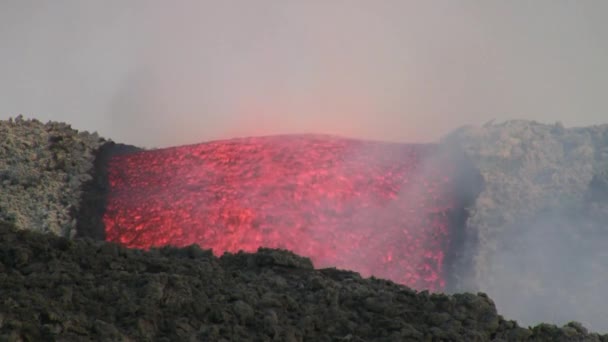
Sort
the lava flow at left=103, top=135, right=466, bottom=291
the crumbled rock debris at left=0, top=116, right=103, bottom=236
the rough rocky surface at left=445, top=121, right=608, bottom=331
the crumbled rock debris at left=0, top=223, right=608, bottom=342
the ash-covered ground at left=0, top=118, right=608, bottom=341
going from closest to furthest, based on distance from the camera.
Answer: the crumbled rock debris at left=0, top=223, right=608, bottom=342 < the ash-covered ground at left=0, top=118, right=608, bottom=341 < the rough rocky surface at left=445, top=121, right=608, bottom=331 < the lava flow at left=103, top=135, right=466, bottom=291 < the crumbled rock debris at left=0, top=116, right=103, bottom=236

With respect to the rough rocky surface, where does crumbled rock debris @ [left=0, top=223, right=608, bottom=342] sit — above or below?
below

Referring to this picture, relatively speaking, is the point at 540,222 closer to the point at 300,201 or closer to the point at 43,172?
the point at 300,201

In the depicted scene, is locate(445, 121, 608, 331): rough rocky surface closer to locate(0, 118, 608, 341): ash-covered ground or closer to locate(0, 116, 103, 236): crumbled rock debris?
locate(0, 118, 608, 341): ash-covered ground

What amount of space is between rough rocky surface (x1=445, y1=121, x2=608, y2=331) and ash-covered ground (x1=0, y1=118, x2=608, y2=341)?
0.06 ft

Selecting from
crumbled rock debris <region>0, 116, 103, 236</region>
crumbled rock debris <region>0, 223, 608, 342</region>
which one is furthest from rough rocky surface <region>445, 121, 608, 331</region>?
crumbled rock debris <region>0, 116, 103, 236</region>

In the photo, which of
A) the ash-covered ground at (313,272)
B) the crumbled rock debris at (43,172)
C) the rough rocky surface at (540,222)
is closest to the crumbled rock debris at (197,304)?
the ash-covered ground at (313,272)

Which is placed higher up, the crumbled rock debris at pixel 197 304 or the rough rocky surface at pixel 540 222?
the rough rocky surface at pixel 540 222

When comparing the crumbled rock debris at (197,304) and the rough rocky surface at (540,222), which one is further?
the rough rocky surface at (540,222)

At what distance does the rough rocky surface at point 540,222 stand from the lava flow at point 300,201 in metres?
0.53

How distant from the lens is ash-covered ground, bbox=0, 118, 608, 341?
7.03 m

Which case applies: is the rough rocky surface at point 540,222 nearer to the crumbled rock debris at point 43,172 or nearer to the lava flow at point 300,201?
the lava flow at point 300,201

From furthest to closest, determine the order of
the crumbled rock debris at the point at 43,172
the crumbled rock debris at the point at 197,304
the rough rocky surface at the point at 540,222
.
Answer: the crumbled rock debris at the point at 43,172 < the rough rocky surface at the point at 540,222 < the crumbled rock debris at the point at 197,304

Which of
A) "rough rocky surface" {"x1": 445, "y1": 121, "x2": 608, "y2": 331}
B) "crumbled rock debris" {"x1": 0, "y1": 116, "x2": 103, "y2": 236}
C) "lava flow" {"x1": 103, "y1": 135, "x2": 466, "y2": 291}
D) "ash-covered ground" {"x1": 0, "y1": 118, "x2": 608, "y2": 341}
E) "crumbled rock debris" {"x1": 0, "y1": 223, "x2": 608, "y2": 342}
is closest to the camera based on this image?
"crumbled rock debris" {"x1": 0, "y1": 223, "x2": 608, "y2": 342}

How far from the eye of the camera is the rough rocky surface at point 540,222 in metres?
12.0
